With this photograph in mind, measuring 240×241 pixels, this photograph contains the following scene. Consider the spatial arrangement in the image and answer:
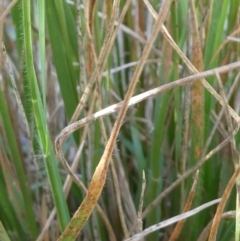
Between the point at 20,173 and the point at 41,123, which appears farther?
the point at 20,173

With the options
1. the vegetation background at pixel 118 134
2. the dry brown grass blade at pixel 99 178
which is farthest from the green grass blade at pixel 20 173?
the dry brown grass blade at pixel 99 178

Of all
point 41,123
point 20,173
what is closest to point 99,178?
point 41,123

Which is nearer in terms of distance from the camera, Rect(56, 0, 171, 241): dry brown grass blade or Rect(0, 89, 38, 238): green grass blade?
Rect(56, 0, 171, 241): dry brown grass blade

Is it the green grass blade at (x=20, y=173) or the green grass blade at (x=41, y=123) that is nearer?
the green grass blade at (x=41, y=123)

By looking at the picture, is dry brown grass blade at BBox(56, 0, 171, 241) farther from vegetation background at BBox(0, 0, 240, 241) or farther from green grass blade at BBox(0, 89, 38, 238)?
green grass blade at BBox(0, 89, 38, 238)

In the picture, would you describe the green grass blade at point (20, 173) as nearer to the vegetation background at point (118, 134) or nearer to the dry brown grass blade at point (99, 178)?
the vegetation background at point (118, 134)

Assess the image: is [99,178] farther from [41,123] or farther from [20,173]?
[20,173]

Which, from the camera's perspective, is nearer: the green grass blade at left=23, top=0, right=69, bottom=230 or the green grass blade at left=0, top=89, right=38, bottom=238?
the green grass blade at left=23, top=0, right=69, bottom=230

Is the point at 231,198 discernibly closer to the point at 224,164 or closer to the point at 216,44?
the point at 224,164

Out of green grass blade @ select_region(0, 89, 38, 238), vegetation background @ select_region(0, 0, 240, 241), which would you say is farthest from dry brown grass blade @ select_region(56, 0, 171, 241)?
green grass blade @ select_region(0, 89, 38, 238)

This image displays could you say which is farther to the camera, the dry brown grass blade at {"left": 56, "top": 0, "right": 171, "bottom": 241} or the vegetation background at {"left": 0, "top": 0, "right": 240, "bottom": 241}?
the vegetation background at {"left": 0, "top": 0, "right": 240, "bottom": 241}

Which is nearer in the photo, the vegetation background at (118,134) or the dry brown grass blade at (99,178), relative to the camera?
the dry brown grass blade at (99,178)

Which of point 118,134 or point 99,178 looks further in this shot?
point 118,134
